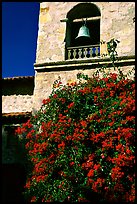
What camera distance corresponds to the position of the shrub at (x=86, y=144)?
306 inches

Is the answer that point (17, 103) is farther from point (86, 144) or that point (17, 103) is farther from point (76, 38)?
point (86, 144)

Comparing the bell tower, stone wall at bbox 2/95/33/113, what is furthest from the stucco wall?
stone wall at bbox 2/95/33/113

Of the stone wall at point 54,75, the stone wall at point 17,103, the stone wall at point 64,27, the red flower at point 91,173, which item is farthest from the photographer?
the stone wall at point 17,103

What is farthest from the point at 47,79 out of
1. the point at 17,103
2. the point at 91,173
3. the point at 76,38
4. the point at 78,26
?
the point at 91,173

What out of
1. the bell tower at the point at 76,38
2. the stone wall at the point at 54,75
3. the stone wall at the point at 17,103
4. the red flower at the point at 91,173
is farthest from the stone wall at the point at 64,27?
the red flower at the point at 91,173

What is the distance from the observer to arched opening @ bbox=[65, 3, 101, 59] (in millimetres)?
11195

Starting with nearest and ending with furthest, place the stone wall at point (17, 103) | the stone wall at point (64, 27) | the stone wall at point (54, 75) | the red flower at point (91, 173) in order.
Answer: the red flower at point (91, 173) → the stone wall at point (54, 75) → the stone wall at point (64, 27) → the stone wall at point (17, 103)

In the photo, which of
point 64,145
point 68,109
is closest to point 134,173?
point 64,145

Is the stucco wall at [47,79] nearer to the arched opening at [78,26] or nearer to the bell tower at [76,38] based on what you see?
the bell tower at [76,38]

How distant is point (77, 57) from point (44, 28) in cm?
158

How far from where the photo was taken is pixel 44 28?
1177 centimetres

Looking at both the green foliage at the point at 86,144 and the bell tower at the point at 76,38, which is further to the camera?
the bell tower at the point at 76,38

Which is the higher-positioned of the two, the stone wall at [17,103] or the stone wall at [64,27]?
the stone wall at [64,27]

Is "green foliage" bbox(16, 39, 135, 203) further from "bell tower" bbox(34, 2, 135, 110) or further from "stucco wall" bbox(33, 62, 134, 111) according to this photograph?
"bell tower" bbox(34, 2, 135, 110)
